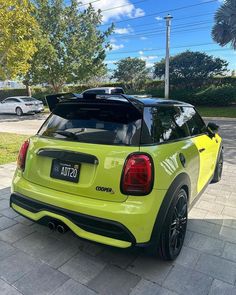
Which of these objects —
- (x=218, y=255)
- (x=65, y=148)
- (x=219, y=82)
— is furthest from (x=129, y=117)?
(x=219, y=82)

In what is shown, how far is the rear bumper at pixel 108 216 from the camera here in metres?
2.09

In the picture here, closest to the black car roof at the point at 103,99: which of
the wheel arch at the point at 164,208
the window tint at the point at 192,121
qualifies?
the window tint at the point at 192,121

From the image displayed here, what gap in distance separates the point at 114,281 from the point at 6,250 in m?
1.17

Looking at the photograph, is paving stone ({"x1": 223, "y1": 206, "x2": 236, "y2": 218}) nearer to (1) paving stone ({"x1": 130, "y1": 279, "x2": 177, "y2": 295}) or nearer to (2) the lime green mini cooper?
(2) the lime green mini cooper

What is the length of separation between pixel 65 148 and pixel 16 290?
1.21 m

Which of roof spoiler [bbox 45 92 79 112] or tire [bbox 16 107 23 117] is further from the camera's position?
tire [bbox 16 107 23 117]

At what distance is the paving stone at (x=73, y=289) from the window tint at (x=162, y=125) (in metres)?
1.28

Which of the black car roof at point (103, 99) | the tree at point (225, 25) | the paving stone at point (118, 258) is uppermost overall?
the tree at point (225, 25)

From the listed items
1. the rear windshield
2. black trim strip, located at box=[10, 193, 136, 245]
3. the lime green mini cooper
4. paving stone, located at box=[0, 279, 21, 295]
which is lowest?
paving stone, located at box=[0, 279, 21, 295]

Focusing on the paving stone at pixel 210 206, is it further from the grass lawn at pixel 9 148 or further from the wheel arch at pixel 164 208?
the grass lawn at pixel 9 148

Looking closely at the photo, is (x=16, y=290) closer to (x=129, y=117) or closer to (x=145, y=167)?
(x=145, y=167)

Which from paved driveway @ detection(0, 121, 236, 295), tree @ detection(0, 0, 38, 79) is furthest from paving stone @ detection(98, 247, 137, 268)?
tree @ detection(0, 0, 38, 79)

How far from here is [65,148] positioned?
7.97 feet

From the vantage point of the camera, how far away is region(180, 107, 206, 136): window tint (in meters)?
3.29
